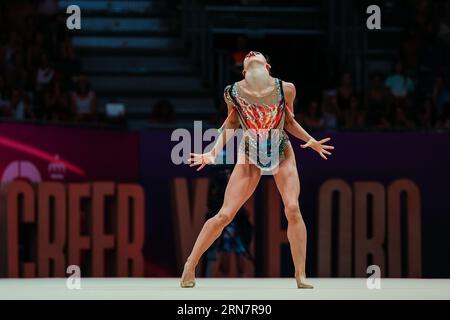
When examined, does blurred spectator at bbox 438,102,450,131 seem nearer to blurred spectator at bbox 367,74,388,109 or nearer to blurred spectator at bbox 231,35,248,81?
blurred spectator at bbox 367,74,388,109

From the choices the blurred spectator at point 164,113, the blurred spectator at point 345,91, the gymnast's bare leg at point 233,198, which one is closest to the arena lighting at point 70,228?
the blurred spectator at point 164,113

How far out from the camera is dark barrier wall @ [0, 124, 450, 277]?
13.2 m

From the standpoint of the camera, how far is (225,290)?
9141mm

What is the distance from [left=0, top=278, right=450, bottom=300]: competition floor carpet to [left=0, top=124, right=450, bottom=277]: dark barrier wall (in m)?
2.26

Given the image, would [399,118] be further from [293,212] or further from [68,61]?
[293,212]

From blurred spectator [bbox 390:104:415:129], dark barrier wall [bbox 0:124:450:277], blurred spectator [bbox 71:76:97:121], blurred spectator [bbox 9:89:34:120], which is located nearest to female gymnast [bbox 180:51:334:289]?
dark barrier wall [bbox 0:124:450:277]

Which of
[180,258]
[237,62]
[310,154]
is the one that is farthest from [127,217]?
[237,62]

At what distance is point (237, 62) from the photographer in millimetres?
15695

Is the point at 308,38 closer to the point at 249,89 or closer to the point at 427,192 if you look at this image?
the point at 427,192

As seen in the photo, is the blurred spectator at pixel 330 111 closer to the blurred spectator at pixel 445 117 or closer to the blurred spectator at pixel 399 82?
the blurred spectator at pixel 399 82

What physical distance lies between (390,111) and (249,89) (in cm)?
573

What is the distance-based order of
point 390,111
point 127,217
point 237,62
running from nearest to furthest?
point 127,217, point 390,111, point 237,62

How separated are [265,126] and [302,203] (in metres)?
4.40

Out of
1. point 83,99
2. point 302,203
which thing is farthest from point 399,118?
point 83,99
